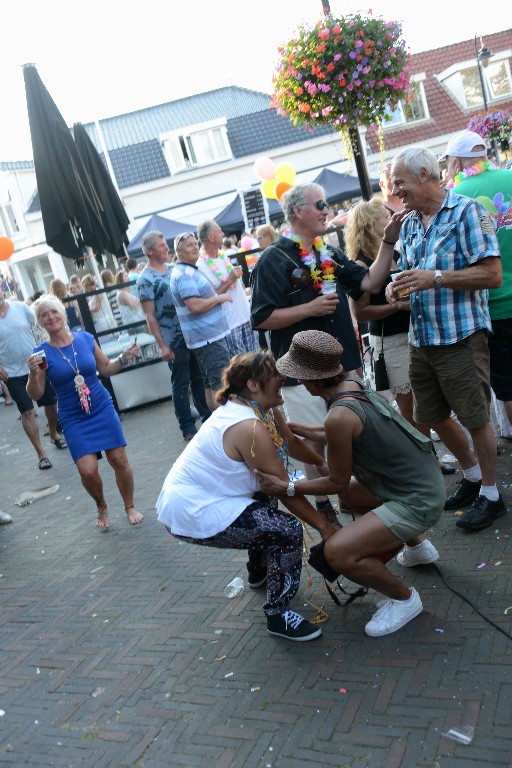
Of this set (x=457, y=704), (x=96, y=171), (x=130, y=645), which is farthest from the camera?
(x=96, y=171)

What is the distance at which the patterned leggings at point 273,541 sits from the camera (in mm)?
3684

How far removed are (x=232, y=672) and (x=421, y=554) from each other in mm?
1200

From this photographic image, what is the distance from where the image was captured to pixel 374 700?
3080 millimetres

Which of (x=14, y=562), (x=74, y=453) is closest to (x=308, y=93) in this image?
(x=74, y=453)

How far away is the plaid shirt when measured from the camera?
392 cm

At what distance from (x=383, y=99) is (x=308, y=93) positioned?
77cm

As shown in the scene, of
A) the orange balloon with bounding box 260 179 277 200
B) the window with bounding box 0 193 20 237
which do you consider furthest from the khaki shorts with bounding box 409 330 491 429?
the window with bounding box 0 193 20 237

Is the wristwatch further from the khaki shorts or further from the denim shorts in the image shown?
the denim shorts

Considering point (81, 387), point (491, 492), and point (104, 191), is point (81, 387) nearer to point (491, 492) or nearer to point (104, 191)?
point (491, 492)

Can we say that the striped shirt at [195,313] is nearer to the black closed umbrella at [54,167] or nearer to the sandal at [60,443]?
the sandal at [60,443]

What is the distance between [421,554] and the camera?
398 cm

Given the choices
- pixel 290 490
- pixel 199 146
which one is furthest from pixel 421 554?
pixel 199 146

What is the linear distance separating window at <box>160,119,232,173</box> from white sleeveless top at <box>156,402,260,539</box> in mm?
28304

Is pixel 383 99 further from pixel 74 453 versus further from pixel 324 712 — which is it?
pixel 324 712
